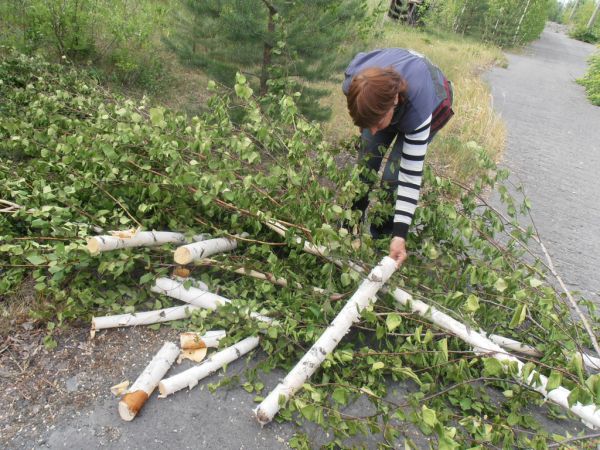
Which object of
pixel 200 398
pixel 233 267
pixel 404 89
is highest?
pixel 404 89

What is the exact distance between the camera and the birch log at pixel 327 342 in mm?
1776

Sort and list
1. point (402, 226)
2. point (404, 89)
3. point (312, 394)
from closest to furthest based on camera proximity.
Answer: point (312, 394), point (404, 89), point (402, 226)

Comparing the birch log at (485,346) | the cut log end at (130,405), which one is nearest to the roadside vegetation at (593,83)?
the birch log at (485,346)

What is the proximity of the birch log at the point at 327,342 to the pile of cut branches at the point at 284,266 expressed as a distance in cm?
6

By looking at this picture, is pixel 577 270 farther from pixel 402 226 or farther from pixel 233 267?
pixel 233 267

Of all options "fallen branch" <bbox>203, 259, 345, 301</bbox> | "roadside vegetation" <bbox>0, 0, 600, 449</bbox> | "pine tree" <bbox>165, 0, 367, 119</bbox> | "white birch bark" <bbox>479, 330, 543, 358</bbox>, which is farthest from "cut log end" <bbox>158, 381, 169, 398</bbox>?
"pine tree" <bbox>165, 0, 367, 119</bbox>

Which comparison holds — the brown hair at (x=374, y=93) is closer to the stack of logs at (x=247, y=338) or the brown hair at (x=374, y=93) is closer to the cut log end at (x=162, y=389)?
the stack of logs at (x=247, y=338)

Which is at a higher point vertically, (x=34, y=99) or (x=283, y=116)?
(x=283, y=116)

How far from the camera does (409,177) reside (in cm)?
222

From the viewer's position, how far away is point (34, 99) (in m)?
3.31

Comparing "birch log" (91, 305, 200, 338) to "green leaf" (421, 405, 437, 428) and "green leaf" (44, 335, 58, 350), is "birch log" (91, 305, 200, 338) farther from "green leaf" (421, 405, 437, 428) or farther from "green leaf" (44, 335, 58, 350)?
"green leaf" (421, 405, 437, 428)

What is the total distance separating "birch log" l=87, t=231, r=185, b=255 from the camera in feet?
6.44

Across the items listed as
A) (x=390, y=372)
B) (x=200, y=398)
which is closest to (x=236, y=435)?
(x=200, y=398)

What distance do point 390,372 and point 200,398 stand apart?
3.04ft
